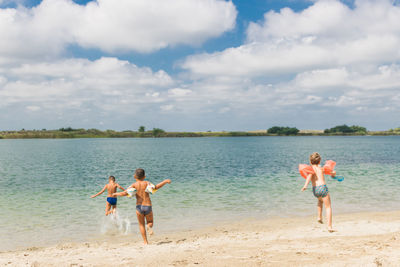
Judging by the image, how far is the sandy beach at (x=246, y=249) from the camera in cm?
836

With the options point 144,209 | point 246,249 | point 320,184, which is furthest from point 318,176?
point 144,209

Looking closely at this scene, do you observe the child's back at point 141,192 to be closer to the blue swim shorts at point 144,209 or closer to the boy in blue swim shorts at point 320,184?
the blue swim shorts at point 144,209

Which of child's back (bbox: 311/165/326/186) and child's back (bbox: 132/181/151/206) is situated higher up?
child's back (bbox: 311/165/326/186)

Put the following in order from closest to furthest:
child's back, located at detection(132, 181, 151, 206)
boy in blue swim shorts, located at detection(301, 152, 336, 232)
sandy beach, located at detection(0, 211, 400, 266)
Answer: sandy beach, located at detection(0, 211, 400, 266), child's back, located at detection(132, 181, 151, 206), boy in blue swim shorts, located at detection(301, 152, 336, 232)

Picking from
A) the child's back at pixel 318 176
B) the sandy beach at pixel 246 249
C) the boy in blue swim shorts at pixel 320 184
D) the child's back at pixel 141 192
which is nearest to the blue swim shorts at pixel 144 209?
the child's back at pixel 141 192

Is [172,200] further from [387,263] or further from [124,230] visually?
[387,263]

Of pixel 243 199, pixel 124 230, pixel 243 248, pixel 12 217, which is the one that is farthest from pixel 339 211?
pixel 12 217

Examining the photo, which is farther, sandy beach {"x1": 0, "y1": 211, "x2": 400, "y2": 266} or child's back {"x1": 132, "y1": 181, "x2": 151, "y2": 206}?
child's back {"x1": 132, "y1": 181, "x2": 151, "y2": 206}

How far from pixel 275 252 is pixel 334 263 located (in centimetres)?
169

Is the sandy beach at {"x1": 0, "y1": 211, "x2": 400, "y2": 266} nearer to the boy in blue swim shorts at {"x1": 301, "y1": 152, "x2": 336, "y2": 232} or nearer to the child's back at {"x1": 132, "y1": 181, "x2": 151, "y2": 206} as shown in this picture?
the boy in blue swim shorts at {"x1": 301, "y1": 152, "x2": 336, "y2": 232}

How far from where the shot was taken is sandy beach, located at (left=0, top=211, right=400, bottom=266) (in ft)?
27.4

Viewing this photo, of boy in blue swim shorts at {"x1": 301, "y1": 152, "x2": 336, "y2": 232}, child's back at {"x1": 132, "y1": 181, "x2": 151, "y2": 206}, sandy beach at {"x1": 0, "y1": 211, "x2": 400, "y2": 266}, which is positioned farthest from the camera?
boy in blue swim shorts at {"x1": 301, "y1": 152, "x2": 336, "y2": 232}

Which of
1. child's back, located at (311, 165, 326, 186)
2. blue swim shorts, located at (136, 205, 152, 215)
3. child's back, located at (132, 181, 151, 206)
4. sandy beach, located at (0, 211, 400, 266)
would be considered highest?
child's back, located at (311, 165, 326, 186)

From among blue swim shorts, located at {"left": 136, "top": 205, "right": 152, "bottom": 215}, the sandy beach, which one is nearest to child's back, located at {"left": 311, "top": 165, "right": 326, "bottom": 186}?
the sandy beach
